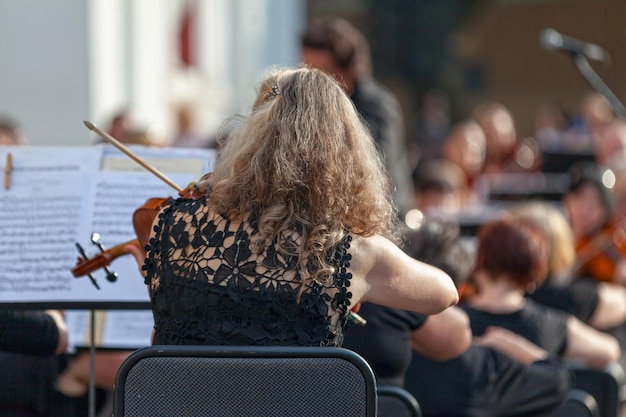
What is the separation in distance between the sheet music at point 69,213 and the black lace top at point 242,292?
607 mm

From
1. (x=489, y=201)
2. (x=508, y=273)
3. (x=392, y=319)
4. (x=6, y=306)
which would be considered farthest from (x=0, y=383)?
(x=489, y=201)

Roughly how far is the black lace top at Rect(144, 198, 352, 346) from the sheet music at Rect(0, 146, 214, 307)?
23.9 inches

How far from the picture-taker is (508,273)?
335cm

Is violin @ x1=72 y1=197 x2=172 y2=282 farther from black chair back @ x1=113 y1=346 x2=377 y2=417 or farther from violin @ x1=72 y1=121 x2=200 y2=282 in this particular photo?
black chair back @ x1=113 y1=346 x2=377 y2=417

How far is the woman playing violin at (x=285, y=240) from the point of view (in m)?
2.11

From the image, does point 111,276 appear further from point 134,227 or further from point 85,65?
point 85,65

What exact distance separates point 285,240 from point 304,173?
145 mm

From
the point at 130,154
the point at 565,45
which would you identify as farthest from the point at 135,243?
the point at 565,45

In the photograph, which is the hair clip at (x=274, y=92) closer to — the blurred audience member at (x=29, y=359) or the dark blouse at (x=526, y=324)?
the blurred audience member at (x=29, y=359)

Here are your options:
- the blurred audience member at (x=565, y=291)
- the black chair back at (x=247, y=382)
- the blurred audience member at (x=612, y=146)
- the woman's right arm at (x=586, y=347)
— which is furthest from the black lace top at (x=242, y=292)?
the blurred audience member at (x=612, y=146)

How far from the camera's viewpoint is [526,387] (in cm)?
299

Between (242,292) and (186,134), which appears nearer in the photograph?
(242,292)

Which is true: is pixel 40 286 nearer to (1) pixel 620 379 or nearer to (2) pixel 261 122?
(2) pixel 261 122

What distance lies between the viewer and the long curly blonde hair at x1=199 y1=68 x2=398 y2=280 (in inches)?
83.7
